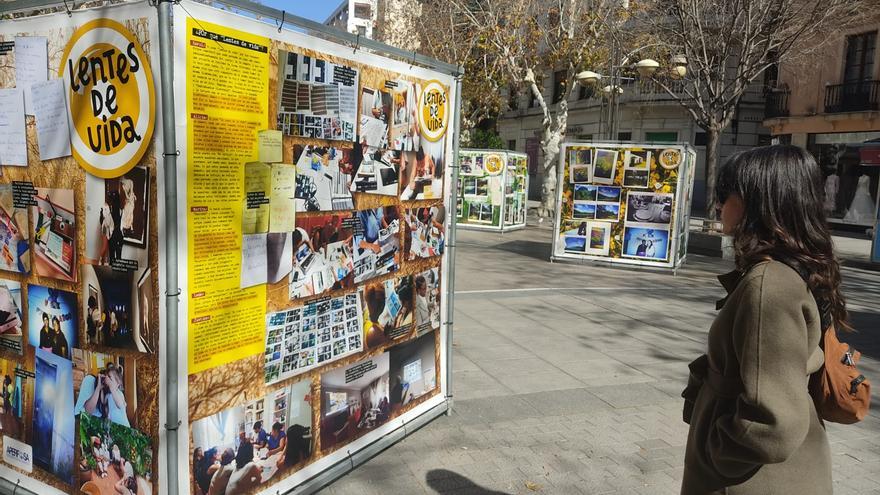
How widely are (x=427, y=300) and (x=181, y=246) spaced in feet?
6.35

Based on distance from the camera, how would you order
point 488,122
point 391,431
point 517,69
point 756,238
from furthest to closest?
point 488,122 < point 517,69 < point 391,431 < point 756,238

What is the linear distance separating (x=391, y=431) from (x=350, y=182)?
5.07 ft

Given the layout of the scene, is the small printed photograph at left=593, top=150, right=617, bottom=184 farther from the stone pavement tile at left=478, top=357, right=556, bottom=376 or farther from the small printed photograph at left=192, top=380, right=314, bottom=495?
the small printed photograph at left=192, top=380, right=314, bottom=495

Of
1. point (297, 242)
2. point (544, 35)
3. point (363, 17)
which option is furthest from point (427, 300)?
point (363, 17)

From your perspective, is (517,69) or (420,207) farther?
(517,69)

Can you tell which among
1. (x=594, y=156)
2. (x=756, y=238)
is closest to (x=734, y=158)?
(x=756, y=238)

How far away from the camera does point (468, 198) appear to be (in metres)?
17.7

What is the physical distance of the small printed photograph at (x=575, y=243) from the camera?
12.1m

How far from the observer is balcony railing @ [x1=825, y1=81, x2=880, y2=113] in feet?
76.6

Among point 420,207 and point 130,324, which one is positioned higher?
point 420,207

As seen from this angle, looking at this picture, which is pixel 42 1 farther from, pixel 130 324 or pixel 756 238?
pixel 756 238

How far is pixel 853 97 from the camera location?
24.2 m

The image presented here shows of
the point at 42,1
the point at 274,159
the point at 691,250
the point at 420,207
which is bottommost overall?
the point at 691,250

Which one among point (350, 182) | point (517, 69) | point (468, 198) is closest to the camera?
point (350, 182)
